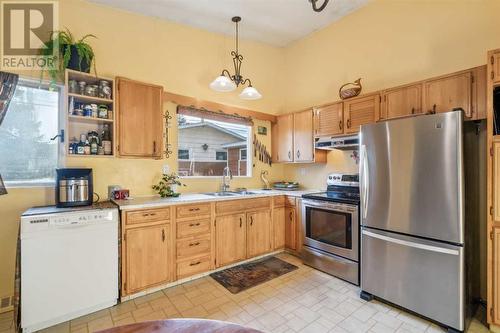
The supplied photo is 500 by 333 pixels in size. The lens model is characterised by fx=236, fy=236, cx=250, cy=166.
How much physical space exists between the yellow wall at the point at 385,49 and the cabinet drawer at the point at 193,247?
2034mm

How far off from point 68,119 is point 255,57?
2.97 m

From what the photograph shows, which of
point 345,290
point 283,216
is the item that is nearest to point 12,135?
point 283,216

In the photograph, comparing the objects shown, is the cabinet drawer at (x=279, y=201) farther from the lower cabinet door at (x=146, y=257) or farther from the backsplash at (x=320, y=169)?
the lower cabinet door at (x=146, y=257)

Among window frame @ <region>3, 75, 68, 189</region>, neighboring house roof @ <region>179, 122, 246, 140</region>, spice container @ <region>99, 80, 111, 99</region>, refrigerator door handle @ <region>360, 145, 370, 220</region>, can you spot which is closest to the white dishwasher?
window frame @ <region>3, 75, 68, 189</region>

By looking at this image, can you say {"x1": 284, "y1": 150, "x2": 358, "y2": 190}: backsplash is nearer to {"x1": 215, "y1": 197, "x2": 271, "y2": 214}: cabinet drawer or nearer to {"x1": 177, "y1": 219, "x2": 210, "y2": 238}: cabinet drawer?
{"x1": 215, "y1": 197, "x2": 271, "y2": 214}: cabinet drawer

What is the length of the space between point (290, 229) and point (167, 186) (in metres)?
1.91

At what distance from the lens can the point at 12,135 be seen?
2385mm

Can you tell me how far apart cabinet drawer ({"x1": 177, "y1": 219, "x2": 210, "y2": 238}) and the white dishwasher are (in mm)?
645

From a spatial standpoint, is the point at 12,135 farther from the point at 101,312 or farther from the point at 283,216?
the point at 283,216

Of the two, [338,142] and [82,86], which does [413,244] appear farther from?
[82,86]

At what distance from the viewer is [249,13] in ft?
10.8

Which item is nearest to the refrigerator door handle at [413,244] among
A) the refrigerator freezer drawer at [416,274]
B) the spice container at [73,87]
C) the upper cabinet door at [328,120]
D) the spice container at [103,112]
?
the refrigerator freezer drawer at [416,274]

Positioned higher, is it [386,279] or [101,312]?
[386,279]

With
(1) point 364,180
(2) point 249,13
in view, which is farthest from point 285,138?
(2) point 249,13
